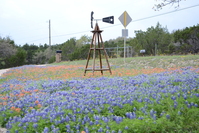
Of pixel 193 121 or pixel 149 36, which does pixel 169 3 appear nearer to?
pixel 193 121

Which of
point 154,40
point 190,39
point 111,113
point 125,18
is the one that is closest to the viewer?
point 111,113

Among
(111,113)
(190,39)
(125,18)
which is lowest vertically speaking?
(111,113)

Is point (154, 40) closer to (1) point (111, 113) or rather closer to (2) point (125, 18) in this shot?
(2) point (125, 18)

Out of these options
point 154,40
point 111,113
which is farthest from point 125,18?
point 154,40

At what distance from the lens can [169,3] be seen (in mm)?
6508

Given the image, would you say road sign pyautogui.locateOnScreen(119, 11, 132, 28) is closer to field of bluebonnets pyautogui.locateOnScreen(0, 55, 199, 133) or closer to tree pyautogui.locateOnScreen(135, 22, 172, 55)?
field of bluebonnets pyautogui.locateOnScreen(0, 55, 199, 133)

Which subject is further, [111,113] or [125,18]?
[125,18]

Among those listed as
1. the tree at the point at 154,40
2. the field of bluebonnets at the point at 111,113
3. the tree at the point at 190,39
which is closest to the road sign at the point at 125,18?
the tree at the point at 190,39

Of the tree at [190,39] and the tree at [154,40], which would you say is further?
the tree at [154,40]

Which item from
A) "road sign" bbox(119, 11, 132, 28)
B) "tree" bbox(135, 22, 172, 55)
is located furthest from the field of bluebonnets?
"tree" bbox(135, 22, 172, 55)

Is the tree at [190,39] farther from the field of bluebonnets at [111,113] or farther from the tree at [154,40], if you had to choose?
the field of bluebonnets at [111,113]

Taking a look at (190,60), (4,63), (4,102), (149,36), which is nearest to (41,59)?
(4,63)

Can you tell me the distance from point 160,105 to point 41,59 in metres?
47.7

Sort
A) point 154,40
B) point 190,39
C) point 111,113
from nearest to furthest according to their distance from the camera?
point 111,113 < point 190,39 < point 154,40
